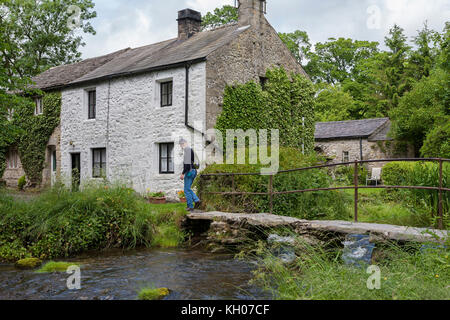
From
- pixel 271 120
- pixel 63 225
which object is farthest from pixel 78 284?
pixel 271 120

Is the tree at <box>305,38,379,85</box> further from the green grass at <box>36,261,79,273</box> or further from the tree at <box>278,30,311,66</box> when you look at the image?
the green grass at <box>36,261,79,273</box>

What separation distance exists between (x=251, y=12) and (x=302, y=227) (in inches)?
457

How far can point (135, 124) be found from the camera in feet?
55.7

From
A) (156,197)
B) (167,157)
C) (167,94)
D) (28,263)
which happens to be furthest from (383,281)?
(167,94)

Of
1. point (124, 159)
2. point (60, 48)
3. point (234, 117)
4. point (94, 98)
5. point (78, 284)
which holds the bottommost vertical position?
point (78, 284)

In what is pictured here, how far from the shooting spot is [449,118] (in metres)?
17.9

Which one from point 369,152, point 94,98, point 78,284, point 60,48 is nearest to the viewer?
point 78,284

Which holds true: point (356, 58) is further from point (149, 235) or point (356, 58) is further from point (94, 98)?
point (149, 235)

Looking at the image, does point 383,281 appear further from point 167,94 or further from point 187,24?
point 187,24

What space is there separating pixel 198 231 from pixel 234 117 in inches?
264

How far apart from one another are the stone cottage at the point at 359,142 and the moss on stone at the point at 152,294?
2077 centimetres

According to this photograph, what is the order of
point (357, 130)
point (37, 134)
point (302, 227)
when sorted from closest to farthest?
1. point (302, 227)
2. point (37, 134)
3. point (357, 130)

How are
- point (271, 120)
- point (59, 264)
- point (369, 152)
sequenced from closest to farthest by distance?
1. point (59, 264)
2. point (271, 120)
3. point (369, 152)

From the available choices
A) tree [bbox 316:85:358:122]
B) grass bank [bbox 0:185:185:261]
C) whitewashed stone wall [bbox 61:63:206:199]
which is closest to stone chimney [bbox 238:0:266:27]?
whitewashed stone wall [bbox 61:63:206:199]
